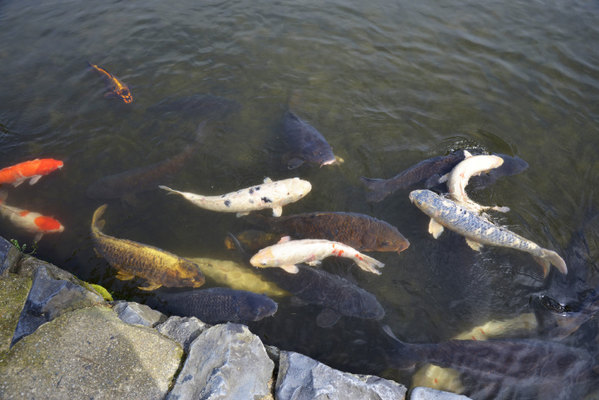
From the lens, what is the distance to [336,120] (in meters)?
7.57

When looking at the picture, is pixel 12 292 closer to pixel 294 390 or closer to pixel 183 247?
pixel 183 247

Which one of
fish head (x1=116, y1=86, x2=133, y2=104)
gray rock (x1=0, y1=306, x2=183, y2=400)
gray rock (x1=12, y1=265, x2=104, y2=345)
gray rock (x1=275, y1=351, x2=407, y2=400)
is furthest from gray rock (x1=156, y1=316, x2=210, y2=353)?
fish head (x1=116, y1=86, x2=133, y2=104)

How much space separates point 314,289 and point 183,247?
7.32 feet

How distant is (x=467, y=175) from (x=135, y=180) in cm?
563

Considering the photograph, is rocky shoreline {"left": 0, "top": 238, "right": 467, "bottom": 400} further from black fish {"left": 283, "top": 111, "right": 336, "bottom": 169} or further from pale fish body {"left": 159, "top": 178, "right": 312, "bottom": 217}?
black fish {"left": 283, "top": 111, "right": 336, "bottom": 169}

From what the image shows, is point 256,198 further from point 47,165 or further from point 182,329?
point 47,165

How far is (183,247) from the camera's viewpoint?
575cm

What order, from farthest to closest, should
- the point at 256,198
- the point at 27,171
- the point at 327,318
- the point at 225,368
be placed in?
the point at 27,171, the point at 256,198, the point at 327,318, the point at 225,368

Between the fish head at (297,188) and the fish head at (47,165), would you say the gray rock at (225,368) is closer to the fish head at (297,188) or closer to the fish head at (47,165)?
the fish head at (297,188)

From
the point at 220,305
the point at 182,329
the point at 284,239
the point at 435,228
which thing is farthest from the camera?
the point at 435,228

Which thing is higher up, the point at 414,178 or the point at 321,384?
the point at 414,178

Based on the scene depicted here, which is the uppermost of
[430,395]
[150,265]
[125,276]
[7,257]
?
[7,257]

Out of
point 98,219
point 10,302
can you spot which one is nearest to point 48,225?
point 98,219

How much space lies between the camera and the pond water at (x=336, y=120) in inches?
200
